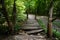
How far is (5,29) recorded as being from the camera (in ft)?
34.1

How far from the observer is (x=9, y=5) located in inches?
484

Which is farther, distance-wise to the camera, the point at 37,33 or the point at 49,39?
the point at 37,33

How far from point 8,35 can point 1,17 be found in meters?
2.22

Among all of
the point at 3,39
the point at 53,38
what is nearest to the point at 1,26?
the point at 3,39

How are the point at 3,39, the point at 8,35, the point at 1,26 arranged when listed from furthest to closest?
1. the point at 1,26
2. the point at 8,35
3. the point at 3,39

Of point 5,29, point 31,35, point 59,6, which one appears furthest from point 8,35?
point 59,6

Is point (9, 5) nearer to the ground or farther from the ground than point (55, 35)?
farther from the ground

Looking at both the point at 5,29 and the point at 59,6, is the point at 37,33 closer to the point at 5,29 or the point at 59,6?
the point at 5,29

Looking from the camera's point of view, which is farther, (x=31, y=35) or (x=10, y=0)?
(x=10, y=0)

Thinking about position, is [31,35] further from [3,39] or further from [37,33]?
[3,39]

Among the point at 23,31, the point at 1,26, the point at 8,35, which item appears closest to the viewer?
the point at 8,35

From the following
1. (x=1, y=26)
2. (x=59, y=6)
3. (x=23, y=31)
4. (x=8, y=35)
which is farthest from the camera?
(x=59, y=6)

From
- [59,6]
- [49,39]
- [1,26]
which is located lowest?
[49,39]

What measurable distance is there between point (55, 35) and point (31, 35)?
1833mm
